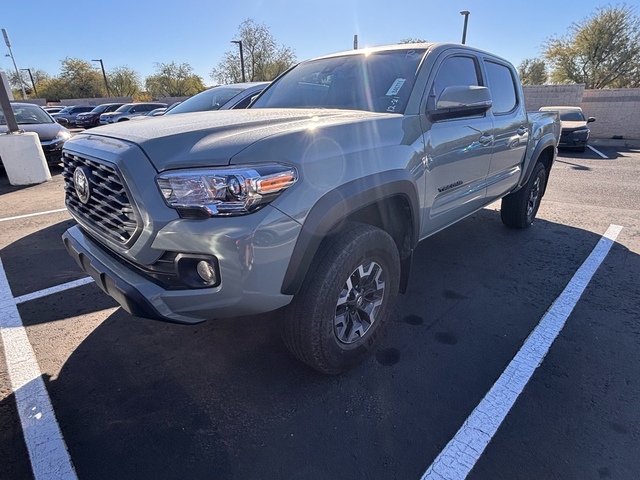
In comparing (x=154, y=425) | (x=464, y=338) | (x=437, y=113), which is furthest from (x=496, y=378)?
(x=154, y=425)

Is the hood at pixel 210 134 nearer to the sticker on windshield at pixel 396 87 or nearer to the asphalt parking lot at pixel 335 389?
the sticker on windshield at pixel 396 87

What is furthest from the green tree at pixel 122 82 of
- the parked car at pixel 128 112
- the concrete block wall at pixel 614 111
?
the concrete block wall at pixel 614 111

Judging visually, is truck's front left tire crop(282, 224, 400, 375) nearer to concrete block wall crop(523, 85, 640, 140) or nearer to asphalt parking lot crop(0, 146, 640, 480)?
asphalt parking lot crop(0, 146, 640, 480)

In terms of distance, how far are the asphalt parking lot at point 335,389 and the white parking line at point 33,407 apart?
11 millimetres

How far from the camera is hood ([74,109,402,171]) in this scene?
1.72 m

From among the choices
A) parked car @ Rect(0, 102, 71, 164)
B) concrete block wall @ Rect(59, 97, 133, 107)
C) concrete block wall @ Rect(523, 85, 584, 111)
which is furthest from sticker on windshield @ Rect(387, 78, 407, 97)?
concrete block wall @ Rect(59, 97, 133, 107)

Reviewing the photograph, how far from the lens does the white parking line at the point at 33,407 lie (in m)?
1.79

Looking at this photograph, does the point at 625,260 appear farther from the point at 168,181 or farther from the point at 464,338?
the point at 168,181

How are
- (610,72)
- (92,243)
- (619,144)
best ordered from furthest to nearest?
(610,72)
(619,144)
(92,243)

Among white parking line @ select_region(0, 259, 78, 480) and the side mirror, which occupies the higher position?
the side mirror

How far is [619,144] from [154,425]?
19752 mm

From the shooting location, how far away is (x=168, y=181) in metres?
1.68

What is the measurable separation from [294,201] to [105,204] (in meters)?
1.04

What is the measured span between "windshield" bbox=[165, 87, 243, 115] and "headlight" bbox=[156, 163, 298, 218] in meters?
4.97
